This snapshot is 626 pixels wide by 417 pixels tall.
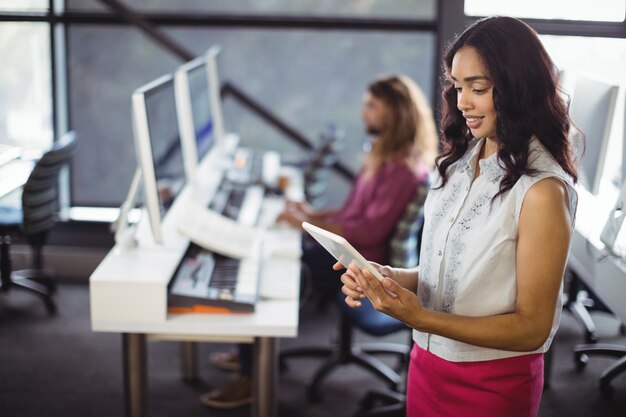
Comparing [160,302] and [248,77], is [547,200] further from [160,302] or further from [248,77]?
[248,77]

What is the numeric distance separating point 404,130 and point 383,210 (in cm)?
36

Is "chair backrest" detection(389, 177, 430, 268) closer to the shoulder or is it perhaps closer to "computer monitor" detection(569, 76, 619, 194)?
"computer monitor" detection(569, 76, 619, 194)

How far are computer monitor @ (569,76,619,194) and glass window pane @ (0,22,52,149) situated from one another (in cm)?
299

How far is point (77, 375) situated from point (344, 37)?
248 cm

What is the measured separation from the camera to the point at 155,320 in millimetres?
2445

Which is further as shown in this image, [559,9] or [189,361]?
[189,361]

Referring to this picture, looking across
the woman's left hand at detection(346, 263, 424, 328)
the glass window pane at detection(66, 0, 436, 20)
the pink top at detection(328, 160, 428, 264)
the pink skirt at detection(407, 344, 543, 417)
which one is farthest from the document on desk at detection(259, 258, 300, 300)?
the glass window pane at detection(66, 0, 436, 20)

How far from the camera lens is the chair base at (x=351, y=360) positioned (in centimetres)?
340

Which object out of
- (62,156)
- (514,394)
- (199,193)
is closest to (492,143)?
(514,394)

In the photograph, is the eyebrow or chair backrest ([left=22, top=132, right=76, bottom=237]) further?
chair backrest ([left=22, top=132, right=76, bottom=237])

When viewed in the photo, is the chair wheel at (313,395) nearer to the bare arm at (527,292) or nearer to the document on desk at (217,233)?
the document on desk at (217,233)

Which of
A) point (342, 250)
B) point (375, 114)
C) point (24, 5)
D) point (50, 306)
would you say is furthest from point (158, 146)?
point (24, 5)

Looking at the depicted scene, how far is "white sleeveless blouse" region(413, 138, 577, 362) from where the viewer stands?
1612 mm

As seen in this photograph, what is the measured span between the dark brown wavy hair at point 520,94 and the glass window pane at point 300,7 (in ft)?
10.6
